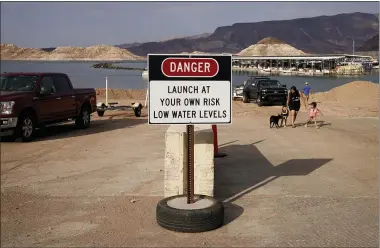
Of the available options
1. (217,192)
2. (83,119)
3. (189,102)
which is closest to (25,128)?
(83,119)

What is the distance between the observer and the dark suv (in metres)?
29.0

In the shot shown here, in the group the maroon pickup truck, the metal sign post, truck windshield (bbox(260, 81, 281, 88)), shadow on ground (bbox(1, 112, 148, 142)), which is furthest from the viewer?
truck windshield (bbox(260, 81, 281, 88))

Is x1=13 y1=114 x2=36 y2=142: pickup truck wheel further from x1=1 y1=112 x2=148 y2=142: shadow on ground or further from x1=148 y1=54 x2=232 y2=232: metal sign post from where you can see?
x1=148 y1=54 x2=232 y2=232: metal sign post

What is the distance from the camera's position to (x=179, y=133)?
703 centimetres

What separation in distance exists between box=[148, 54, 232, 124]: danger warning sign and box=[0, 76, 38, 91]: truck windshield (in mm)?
9310

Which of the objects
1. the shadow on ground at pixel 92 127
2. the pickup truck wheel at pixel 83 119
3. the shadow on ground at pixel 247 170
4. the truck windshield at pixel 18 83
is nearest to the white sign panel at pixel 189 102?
the shadow on ground at pixel 247 170

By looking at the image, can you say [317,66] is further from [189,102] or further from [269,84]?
Answer: [189,102]

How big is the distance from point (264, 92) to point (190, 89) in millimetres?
23013

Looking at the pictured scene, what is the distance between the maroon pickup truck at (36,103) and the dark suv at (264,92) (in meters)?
14.0

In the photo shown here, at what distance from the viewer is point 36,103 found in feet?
46.6

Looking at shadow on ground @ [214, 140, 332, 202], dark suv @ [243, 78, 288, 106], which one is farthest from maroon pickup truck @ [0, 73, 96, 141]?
dark suv @ [243, 78, 288, 106]

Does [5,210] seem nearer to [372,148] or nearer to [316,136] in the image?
[372,148]

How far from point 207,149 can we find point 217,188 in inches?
50.1

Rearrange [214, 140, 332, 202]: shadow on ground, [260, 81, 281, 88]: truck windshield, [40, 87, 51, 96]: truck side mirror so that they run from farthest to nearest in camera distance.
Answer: [260, 81, 281, 88]: truck windshield
[40, 87, 51, 96]: truck side mirror
[214, 140, 332, 202]: shadow on ground
